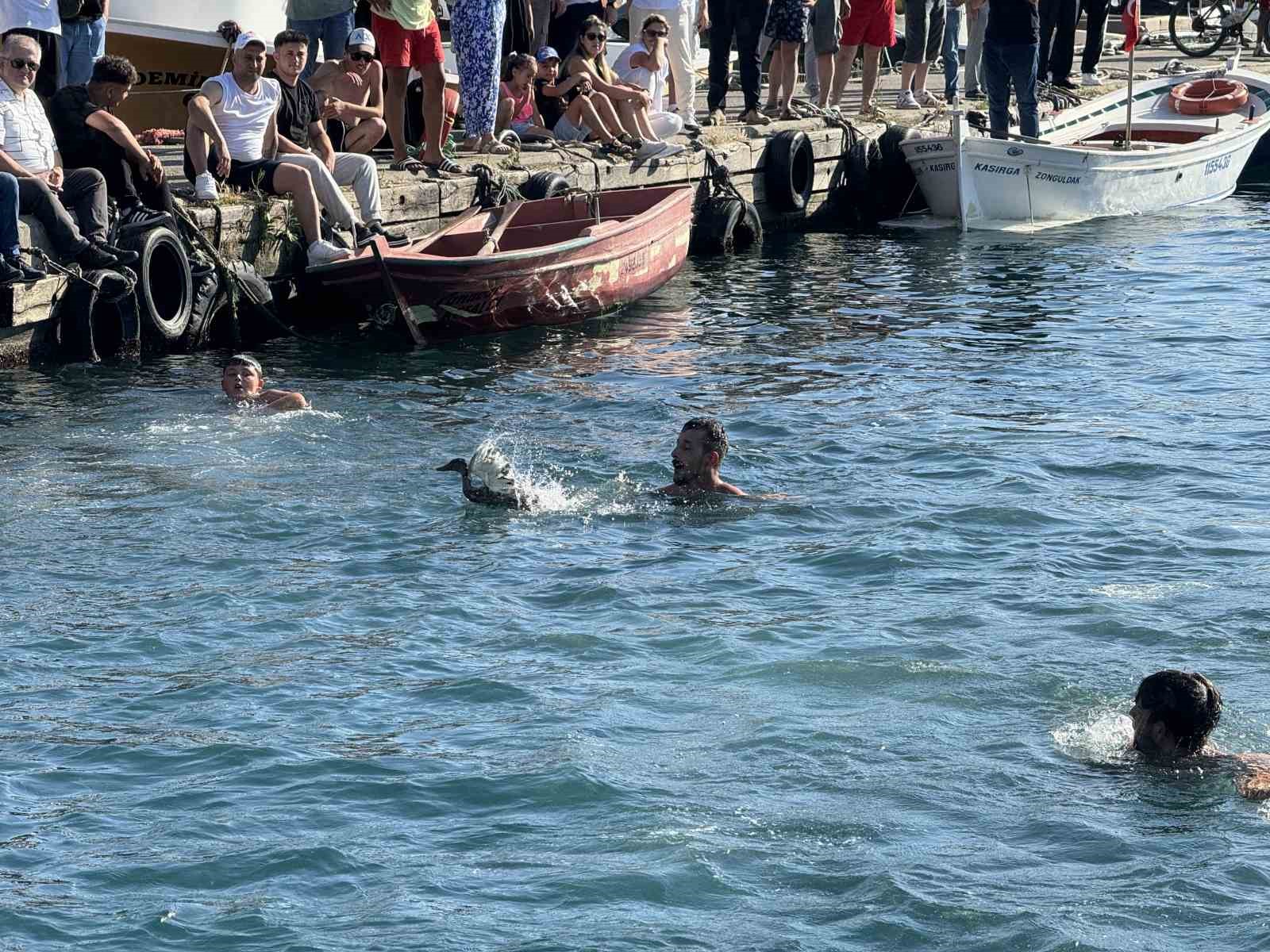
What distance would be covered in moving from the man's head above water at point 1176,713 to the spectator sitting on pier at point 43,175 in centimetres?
889

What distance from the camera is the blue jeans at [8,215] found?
12.1m

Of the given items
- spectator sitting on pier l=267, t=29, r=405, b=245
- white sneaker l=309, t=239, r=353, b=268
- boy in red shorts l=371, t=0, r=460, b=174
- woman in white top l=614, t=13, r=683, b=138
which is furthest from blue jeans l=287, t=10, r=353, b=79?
woman in white top l=614, t=13, r=683, b=138

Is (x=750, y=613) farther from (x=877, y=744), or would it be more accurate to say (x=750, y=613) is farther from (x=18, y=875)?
(x=18, y=875)

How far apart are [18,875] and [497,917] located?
1.64m

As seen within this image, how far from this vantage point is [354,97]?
15.8 metres

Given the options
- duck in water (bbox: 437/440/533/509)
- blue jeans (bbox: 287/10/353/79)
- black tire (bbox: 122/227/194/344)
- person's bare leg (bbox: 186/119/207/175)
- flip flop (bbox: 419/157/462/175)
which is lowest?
duck in water (bbox: 437/440/533/509)

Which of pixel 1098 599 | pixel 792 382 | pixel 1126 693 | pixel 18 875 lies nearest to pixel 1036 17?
pixel 792 382

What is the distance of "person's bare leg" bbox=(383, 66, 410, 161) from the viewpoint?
15922 millimetres

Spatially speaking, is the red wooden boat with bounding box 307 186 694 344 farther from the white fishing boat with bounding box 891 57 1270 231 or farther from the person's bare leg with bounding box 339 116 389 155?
the white fishing boat with bounding box 891 57 1270 231

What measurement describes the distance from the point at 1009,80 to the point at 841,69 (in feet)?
10.5

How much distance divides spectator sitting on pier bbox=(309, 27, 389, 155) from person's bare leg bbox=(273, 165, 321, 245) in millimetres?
891

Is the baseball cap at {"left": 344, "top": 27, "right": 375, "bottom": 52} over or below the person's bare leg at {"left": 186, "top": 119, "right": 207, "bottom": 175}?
over

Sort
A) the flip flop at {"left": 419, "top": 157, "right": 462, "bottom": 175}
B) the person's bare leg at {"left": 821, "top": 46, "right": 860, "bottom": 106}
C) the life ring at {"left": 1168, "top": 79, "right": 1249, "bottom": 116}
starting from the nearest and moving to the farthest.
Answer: the flip flop at {"left": 419, "top": 157, "right": 462, "bottom": 175} < the person's bare leg at {"left": 821, "top": 46, "right": 860, "bottom": 106} < the life ring at {"left": 1168, "top": 79, "right": 1249, "bottom": 116}

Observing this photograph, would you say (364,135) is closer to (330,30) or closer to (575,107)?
(330,30)
